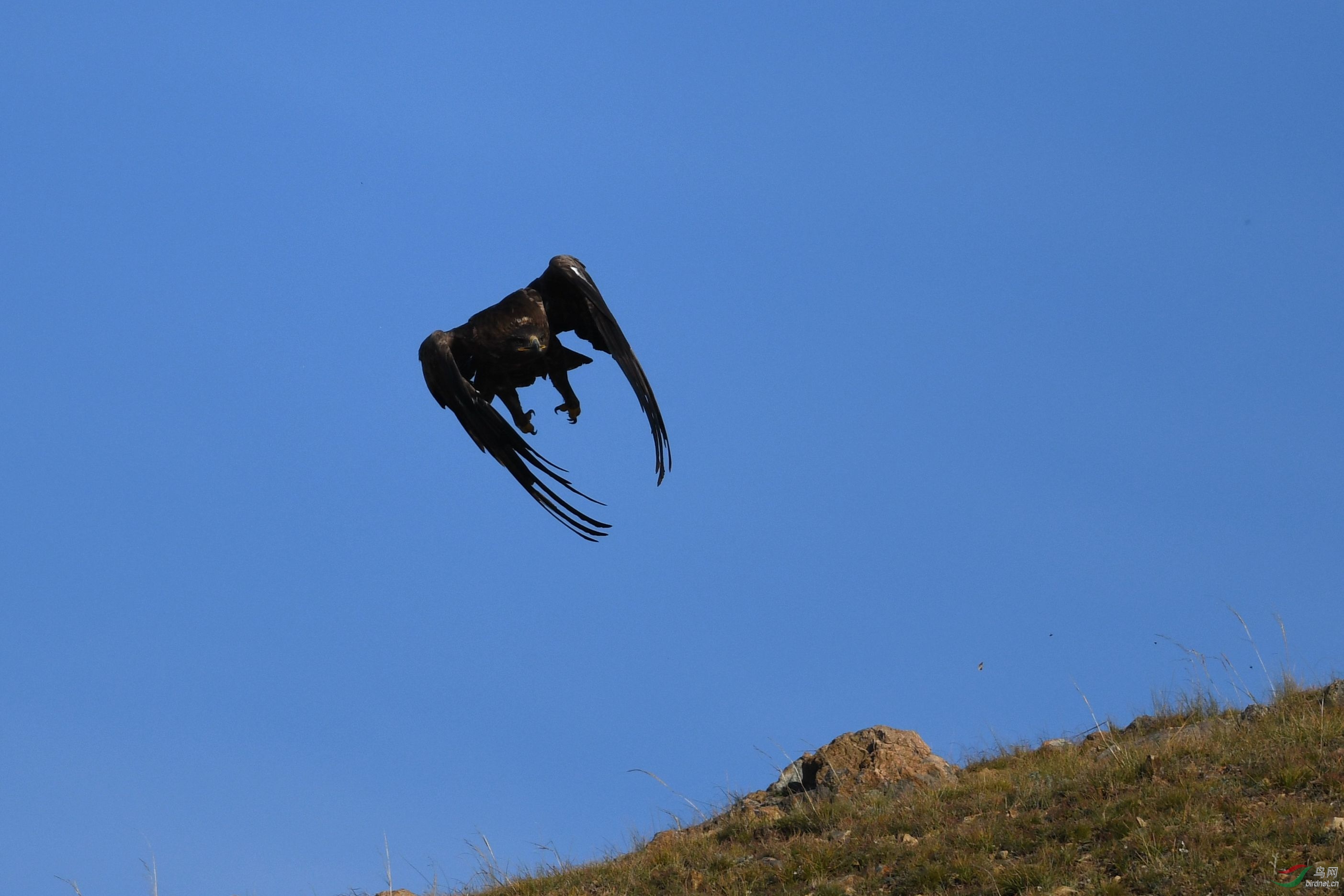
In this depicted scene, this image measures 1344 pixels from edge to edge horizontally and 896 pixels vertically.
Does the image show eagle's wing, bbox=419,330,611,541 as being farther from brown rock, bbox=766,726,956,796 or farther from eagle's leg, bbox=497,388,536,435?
brown rock, bbox=766,726,956,796

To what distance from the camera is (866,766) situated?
11.1 m

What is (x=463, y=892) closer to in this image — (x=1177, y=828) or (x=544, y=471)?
(x=544, y=471)

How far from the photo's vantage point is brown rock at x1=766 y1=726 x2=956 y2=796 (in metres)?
11.0

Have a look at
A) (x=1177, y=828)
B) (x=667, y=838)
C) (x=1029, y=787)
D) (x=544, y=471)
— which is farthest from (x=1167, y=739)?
(x=544, y=471)

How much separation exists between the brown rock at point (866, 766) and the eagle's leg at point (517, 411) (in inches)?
159

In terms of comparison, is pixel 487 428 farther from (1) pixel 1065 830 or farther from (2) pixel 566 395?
(1) pixel 1065 830

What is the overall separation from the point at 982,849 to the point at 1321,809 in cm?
196

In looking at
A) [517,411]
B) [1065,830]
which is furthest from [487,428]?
[1065,830]

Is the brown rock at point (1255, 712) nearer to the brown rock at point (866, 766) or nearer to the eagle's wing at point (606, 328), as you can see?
the brown rock at point (866, 766)

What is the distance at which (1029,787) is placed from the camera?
9.72 metres

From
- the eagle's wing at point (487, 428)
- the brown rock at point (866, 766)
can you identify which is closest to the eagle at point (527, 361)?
the eagle's wing at point (487, 428)

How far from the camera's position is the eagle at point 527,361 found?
8.29 metres

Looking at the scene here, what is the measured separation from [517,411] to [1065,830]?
13.8ft

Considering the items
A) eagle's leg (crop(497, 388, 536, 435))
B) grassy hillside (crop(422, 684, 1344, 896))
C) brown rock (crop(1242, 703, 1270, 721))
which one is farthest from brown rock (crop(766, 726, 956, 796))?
eagle's leg (crop(497, 388, 536, 435))
